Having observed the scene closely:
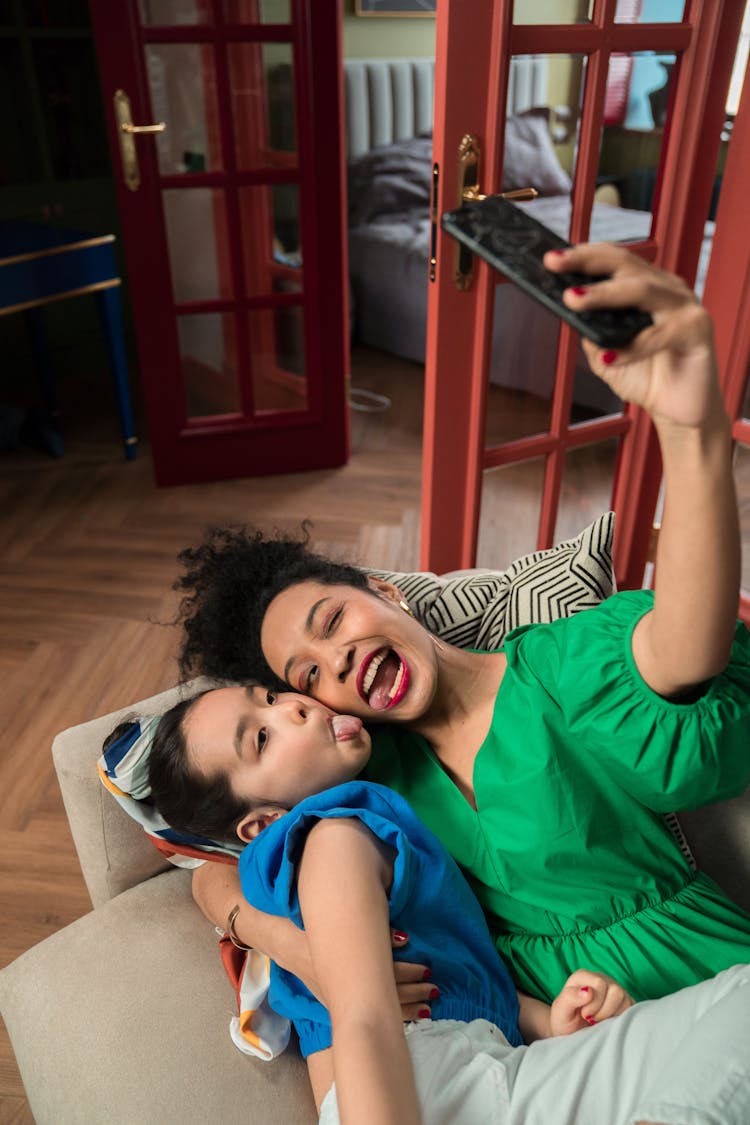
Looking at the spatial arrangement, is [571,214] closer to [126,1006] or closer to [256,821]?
[256,821]

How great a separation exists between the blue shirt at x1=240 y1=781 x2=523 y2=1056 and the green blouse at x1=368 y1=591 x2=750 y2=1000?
0.22 ft

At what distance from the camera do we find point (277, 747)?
1.06m

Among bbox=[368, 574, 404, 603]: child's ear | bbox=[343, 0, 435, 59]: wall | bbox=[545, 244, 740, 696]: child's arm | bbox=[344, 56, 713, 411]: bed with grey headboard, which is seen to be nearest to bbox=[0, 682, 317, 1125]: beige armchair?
bbox=[368, 574, 404, 603]: child's ear

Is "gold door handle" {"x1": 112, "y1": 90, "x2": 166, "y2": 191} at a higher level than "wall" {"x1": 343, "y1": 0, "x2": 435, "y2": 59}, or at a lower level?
lower

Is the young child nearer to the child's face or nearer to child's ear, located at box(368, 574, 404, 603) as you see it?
the child's face

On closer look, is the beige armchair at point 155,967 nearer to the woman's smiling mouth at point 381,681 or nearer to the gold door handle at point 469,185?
the woman's smiling mouth at point 381,681

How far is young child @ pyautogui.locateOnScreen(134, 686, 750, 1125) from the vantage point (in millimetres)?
801

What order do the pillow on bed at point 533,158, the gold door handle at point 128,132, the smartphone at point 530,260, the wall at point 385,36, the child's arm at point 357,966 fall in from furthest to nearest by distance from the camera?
the wall at point 385,36, the gold door handle at point 128,132, the pillow on bed at point 533,158, the child's arm at point 357,966, the smartphone at point 530,260

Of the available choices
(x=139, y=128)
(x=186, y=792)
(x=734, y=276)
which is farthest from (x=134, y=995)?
(x=139, y=128)

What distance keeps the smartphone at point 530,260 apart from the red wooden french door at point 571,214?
0.87 meters

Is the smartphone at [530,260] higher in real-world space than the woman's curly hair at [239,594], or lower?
higher

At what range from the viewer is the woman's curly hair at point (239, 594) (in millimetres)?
1266

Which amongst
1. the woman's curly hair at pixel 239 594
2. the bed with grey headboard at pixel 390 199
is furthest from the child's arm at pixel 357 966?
the bed with grey headboard at pixel 390 199

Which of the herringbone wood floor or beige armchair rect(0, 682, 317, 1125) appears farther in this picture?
the herringbone wood floor
